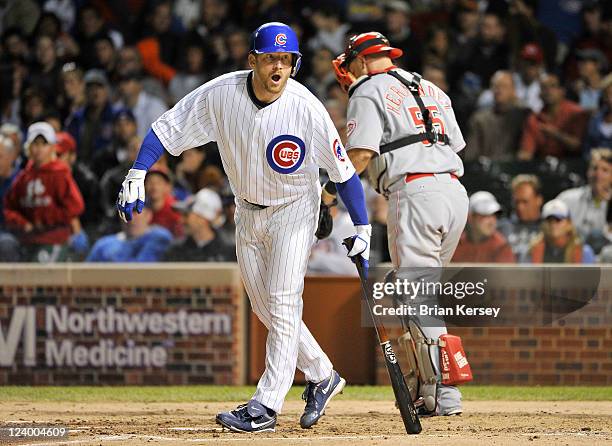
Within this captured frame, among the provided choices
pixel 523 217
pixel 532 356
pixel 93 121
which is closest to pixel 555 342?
pixel 532 356

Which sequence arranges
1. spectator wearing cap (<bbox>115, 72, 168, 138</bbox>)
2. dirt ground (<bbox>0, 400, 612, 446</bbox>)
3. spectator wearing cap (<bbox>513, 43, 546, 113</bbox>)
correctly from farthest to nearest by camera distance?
1. spectator wearing cap (<bbox>115, 72, 168, 138</bbox>)
2. spectator wearing cap (<bbox>513, 43, 546, 113</bbox>)
3. dirt ground (<bbox>0, 400, 612, 446</bbox>)

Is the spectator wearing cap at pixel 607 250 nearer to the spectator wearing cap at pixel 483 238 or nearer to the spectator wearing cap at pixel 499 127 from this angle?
the spectator wearing cap at pixel 483 238

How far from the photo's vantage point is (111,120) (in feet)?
42.2

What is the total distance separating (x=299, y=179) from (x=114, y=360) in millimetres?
3629

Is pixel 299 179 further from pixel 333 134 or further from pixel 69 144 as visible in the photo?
pixel 69 144

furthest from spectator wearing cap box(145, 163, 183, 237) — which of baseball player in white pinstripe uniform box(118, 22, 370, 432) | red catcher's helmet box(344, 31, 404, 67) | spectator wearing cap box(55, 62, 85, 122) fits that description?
baseball player in white pinstripe uniform box(118, 22, 370, 432)

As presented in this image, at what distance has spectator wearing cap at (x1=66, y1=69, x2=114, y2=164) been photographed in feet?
41.5

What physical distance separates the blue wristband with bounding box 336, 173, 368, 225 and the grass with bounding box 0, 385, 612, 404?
94.2 inches

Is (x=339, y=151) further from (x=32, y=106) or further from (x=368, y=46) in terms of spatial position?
(x=32, y=106)

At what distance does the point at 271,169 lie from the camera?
20.6 feet

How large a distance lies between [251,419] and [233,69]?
24.7 feet

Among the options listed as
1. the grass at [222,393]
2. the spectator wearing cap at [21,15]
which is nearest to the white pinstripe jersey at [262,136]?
the grass at [222,393]

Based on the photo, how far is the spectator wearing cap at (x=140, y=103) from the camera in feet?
42.6

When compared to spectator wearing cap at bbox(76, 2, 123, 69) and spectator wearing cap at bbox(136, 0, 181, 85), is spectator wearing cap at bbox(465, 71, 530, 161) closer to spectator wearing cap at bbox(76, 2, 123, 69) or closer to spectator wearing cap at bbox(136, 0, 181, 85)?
spectator wearing cap at bbox(136, 0, 181, 85)
